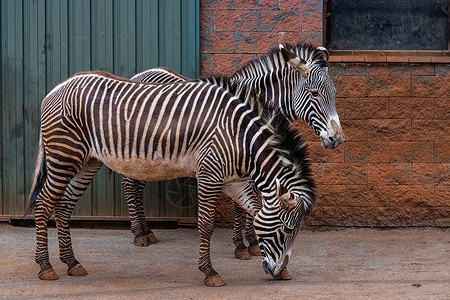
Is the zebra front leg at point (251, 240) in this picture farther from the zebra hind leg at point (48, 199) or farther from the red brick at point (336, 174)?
the zebra hind leg at point (48, 199)

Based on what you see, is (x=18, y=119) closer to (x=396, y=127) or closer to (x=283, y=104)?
(x=283, y=104)

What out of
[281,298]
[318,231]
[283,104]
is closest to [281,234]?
[281,298]

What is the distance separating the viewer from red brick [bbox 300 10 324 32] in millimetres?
8211

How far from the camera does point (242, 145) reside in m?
5.90

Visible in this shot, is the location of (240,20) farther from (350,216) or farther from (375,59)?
(350,216)

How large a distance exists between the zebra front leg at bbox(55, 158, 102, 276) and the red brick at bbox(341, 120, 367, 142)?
3042 mm

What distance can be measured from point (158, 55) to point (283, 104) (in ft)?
6.22

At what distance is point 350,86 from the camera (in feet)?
26.8

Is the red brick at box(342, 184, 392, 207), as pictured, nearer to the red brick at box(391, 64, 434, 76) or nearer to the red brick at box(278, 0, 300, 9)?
the red brick at box(391, 64, 434, 76)

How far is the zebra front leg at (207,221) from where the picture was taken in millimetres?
5895

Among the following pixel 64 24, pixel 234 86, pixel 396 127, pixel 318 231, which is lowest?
pixel 318 231

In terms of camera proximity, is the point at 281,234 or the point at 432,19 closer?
the point at 281,234

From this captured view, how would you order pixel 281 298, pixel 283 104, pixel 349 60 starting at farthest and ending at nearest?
pixel 349 60
pixel 283 104
pixel 281 298

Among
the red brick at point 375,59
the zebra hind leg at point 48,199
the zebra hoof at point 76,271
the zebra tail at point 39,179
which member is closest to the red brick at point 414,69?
the red brick at point 375,59
